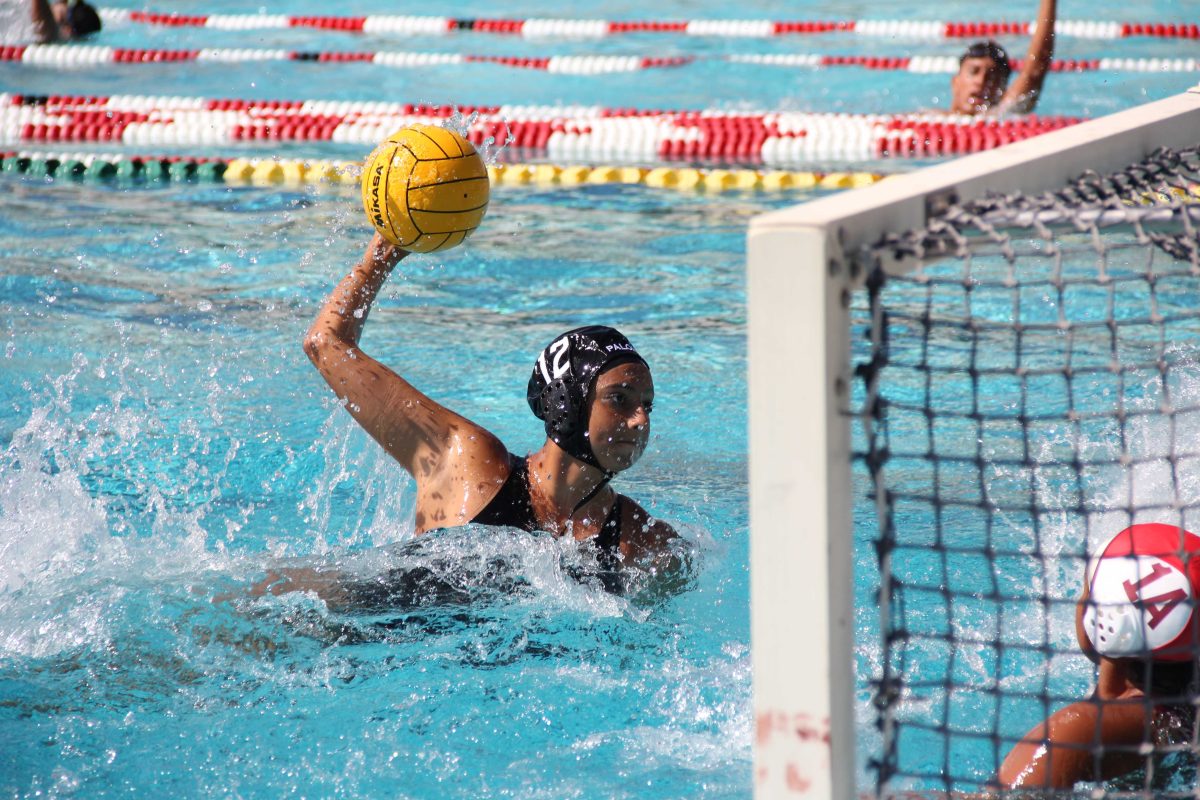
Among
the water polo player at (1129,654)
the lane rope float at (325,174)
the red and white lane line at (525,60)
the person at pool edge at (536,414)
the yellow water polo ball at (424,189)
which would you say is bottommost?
the water polo player at (1129,654)

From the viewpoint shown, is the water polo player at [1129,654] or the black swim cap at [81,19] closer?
the water polo player at [1129,654]

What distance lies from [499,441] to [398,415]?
22cm

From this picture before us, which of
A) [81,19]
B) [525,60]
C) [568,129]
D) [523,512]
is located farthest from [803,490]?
[81,19]

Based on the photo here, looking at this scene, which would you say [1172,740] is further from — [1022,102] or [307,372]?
[1022,102]

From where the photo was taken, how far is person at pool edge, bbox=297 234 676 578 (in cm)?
263

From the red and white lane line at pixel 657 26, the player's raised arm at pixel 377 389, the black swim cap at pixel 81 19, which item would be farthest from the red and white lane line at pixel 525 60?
the player's raised arm at pixel 377 389

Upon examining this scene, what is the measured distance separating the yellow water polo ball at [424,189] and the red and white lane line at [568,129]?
14.3ft

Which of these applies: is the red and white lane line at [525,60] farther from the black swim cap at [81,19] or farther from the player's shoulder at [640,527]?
the player's shoulder at [640,527]

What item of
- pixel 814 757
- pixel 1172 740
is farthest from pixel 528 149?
pixel 814 757

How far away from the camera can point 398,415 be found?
9.00 ft

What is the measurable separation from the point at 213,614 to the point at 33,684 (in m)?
0.38

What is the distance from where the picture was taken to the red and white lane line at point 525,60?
357 inches

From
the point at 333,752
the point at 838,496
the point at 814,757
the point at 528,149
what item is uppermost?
the point at 528,149

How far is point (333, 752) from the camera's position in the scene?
8.39 feet
